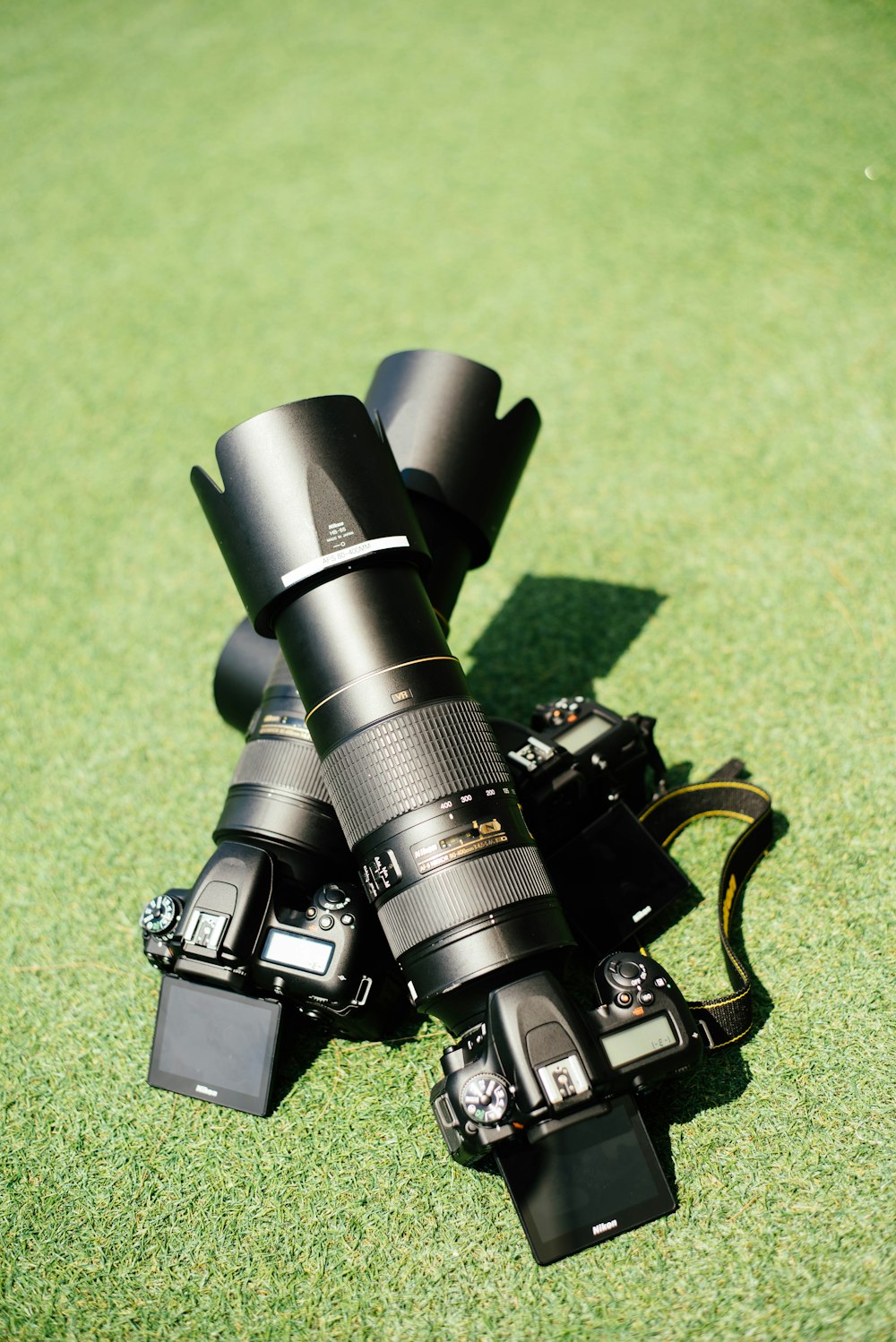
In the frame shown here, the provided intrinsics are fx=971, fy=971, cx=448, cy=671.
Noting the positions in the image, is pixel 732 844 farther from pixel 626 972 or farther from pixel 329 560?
pixel 329 560

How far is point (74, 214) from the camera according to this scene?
4.79 m

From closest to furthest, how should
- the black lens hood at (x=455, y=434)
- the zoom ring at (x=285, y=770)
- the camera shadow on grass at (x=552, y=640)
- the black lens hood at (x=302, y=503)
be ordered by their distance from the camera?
the black lens hood at (x=302, y=503)
the zoom ring at (x=285, y=770)
the black lens hood at (x=455, y=434)
the camera shadow on grass at (x=552, y=640)

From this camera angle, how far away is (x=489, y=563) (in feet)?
10.4

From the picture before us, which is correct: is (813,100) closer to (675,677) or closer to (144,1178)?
(675,677)

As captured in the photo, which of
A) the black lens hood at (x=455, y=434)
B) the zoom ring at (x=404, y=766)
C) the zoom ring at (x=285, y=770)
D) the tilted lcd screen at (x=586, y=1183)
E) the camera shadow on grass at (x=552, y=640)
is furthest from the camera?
the camera shadow on grass at (x=552, y=640)

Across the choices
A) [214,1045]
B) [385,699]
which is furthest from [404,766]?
[214,1045]

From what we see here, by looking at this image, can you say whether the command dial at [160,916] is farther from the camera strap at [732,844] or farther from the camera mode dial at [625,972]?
the camera strap at [732,844]

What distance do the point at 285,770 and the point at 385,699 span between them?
1.17 feet

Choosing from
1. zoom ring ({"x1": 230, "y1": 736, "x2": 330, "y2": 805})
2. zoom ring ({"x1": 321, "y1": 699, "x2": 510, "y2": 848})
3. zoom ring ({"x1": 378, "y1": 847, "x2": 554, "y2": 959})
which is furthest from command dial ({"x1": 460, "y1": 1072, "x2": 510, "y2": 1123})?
zoom ring ({"x1": 230, "y1": 736, "x2": 330, "y2": 805})

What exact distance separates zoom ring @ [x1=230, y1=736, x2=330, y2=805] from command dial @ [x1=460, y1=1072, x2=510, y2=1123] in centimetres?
68

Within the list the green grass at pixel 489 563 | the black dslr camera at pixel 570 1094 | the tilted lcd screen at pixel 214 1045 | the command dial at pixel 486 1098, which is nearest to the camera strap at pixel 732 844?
the green grass at pixel 489 563

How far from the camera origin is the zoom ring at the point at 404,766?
1.86 metres

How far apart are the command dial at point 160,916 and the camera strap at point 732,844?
1.09 m

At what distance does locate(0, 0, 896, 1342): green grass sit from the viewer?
190 cm
